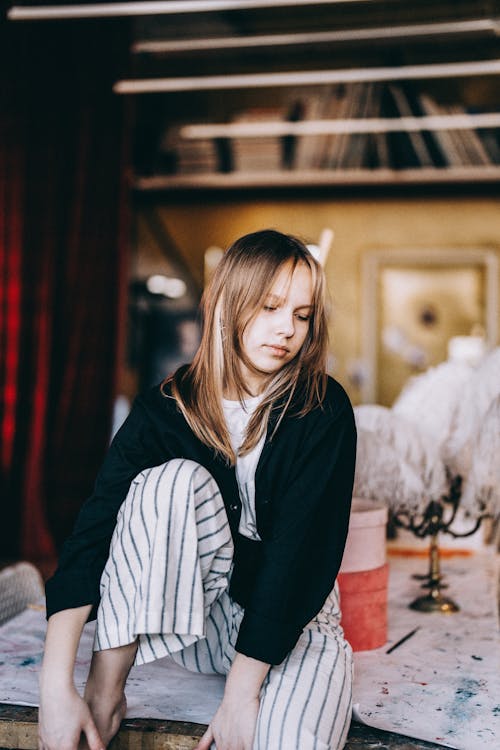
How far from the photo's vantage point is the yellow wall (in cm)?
382

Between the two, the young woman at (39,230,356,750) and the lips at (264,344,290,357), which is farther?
the lips at (264,344,290,357)

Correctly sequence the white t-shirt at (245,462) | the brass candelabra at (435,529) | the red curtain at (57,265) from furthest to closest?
the red curtain at (57,265)
the brass candelabra at (435,529)
the white t-shirt at (245,462)

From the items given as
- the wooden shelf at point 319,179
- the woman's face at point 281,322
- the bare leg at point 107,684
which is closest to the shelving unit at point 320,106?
the wooden shelf at point 319,179

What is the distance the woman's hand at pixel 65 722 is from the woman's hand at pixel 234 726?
0.14 meters

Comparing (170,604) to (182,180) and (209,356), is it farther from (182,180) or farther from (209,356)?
(182,180)

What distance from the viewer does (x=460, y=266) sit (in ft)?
12.5

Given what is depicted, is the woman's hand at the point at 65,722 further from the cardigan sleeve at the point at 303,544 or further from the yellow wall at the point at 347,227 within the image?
the yellow wall at the point at 347,227

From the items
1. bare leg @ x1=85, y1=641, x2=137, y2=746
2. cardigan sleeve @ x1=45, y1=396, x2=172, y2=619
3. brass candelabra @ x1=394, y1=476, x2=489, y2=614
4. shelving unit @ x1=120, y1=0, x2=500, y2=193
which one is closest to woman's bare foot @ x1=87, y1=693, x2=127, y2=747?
bare leg @ x1=85, y1=641, x2=137, y2=746

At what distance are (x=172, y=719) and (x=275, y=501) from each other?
1.14 feet

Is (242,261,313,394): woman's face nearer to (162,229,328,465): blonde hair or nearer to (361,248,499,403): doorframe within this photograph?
(162,229,328,465): blonde hair

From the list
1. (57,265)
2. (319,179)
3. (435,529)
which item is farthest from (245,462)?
(319,179)

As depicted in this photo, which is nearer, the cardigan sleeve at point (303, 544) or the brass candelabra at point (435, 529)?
the cardigan sleeve at point (303, 544)

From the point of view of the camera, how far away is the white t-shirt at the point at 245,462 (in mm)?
1227

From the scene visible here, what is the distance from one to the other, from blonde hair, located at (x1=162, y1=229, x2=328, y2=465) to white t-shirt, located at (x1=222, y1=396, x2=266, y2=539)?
0.02 meters
